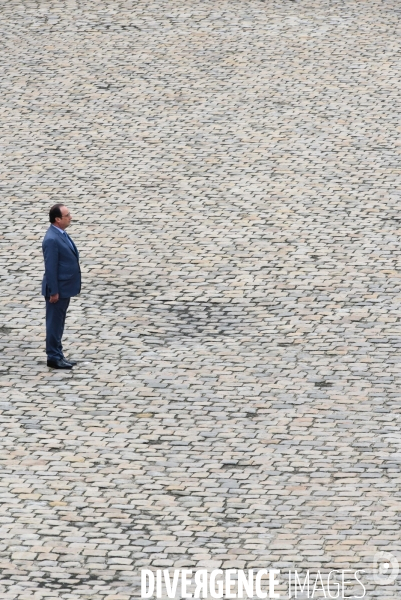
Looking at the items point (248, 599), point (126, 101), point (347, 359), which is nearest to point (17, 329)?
point (347, 359)

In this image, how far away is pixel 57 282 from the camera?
1126cm

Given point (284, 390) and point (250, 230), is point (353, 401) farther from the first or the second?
point (250, 230)

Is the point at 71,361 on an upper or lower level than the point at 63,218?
lower

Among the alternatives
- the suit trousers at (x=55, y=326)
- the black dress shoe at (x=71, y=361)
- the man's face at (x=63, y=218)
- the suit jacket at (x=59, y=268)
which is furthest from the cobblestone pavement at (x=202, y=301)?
the man's face at (x=63, y=218)

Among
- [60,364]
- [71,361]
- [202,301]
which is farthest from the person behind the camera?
[202,301]

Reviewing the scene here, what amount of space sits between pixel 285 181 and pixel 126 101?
159 inches

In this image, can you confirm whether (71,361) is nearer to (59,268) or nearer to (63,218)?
(59,268)

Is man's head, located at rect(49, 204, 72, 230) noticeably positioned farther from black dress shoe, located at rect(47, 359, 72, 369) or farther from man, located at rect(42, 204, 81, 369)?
black dress shoe, located at rect(47, 359, 72, 369)

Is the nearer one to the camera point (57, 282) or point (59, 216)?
point (57, 282)

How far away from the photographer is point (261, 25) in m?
22.5

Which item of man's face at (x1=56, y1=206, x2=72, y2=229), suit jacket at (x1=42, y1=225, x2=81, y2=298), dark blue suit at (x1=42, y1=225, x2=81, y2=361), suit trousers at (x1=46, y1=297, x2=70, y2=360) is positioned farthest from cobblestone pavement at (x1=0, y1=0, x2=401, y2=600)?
man's face at (x1=56, y1=206, x2=72, y2=229)

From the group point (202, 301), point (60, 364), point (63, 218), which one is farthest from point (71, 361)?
point (202, 301)

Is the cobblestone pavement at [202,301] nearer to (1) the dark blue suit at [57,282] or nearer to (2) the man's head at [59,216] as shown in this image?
(1) the dark blue suit at [57,282]

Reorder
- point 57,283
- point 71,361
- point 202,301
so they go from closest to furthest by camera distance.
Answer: point 57,283
point 71,361
point 202,301
